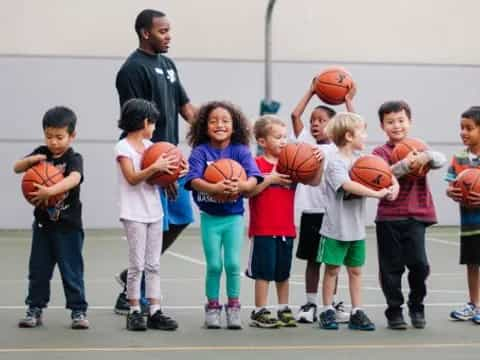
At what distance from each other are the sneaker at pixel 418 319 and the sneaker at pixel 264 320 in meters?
1.03

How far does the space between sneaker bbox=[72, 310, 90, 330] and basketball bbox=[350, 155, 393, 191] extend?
2.25 meters

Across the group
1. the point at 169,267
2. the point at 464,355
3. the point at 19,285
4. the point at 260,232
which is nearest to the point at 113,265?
the point at 169,267

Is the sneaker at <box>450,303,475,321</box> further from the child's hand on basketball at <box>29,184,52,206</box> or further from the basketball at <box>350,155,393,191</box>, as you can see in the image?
the child's hand on basketball at <box>29,184,52,206</box>

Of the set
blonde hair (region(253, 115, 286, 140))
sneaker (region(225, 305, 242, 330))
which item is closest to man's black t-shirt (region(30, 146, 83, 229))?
sneaker (region(225, 305, 242, 330))

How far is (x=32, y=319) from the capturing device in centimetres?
951

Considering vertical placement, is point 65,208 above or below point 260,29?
below

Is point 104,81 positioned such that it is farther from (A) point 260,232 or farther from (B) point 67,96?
(A) point 260,232

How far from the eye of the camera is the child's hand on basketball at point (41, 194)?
9.23m

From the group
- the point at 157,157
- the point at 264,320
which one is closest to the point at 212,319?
the point at 264,320

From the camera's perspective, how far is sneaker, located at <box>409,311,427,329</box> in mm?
9688

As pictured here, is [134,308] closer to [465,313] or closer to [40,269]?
[40,269]

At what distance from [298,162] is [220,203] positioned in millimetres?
662

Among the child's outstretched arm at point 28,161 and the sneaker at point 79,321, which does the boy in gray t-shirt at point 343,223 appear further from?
the child's outstretched arm at point 28,161

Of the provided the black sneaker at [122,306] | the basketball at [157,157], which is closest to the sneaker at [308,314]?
the black sneaker at [122,306]
